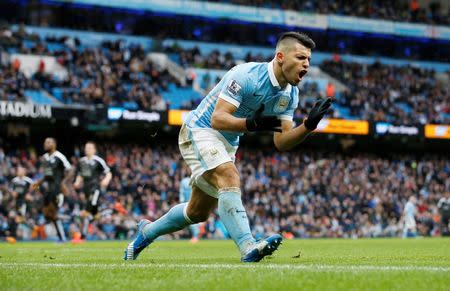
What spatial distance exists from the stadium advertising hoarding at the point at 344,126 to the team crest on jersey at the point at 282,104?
31874 millimetres

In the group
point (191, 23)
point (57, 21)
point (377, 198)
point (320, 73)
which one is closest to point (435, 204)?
point (377, 198)

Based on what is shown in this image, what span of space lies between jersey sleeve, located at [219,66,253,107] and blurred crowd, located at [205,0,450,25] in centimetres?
4272

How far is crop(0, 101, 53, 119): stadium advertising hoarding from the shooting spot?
30.4 meters

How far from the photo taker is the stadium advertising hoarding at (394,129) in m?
42.0

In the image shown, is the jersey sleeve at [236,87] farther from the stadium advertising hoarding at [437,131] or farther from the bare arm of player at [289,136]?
the stadium advertising hoarding at [437,131]

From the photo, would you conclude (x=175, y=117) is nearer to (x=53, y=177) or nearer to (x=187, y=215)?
(x=53, y=177)

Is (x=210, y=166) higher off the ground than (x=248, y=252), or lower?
higher

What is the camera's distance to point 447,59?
57.0 m

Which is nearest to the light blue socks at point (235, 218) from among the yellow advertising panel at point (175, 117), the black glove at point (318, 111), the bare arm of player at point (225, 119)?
the bare arm of player at point (225, 119)

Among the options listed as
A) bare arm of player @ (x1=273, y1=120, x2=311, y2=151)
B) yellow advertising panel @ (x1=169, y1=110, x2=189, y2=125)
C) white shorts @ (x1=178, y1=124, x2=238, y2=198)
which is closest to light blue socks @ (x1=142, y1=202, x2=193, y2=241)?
white shorts @ (x1=178, y1=124, x2=238, y2=198)

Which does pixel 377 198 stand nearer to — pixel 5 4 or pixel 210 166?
pixel 5 4

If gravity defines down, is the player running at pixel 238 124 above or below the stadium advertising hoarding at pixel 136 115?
above

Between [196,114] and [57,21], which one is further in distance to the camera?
[57,21]

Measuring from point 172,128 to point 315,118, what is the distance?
97.2 feet
